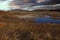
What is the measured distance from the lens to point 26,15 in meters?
0.98

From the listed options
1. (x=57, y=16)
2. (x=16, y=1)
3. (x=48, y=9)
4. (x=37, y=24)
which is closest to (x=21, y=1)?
(x=16, y=1)

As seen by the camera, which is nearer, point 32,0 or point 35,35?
point 35,35

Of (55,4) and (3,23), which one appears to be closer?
(3,23)

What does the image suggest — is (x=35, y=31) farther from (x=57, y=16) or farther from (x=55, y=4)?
(x=55, y=4)

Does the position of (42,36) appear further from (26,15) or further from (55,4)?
(55,4)

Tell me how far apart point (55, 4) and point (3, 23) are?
0.52 metres

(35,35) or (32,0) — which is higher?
(32,0)

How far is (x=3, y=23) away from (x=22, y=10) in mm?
332

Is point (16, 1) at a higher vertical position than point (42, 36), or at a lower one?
higher

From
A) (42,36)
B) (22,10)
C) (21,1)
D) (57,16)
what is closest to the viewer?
(42,36)

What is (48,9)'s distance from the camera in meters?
1.11

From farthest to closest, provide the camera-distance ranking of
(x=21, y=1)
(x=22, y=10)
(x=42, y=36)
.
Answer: (x=21, y=1), (x=22, y=10), (x=42, y=36)

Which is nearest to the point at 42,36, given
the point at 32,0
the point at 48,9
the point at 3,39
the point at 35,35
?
the point at 35,35

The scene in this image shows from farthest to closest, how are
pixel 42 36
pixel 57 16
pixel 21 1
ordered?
pixel 21 1, pixel 57 16, pixel 42 36
